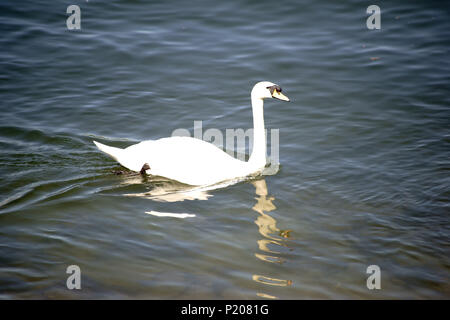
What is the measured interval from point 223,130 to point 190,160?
81.4 inches

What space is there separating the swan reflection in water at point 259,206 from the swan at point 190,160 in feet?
0.45

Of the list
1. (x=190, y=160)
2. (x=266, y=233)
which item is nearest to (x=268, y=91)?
(x=190, y=160)

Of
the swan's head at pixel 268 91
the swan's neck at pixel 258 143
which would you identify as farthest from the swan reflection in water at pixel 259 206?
the swan's head at pixel 268 91

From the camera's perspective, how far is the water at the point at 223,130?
259 inches

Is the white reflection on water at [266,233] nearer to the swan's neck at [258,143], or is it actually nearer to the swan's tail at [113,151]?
the swan's neck at [258,143]

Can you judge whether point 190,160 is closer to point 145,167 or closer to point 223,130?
point 145,167

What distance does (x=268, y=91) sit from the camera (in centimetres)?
907

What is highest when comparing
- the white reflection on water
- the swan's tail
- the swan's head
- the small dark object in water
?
the swan's head

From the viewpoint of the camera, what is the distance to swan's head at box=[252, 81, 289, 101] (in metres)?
9.00

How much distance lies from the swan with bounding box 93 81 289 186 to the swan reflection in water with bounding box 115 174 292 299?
0.14 metres

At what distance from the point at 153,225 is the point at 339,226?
2531mm

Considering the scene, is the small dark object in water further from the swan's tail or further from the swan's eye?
the swan's eye

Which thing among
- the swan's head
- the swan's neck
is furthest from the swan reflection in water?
the swan's head

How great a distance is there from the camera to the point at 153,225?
753 centimetres
